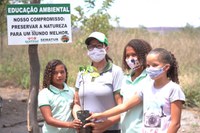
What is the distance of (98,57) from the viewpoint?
10.6 ft

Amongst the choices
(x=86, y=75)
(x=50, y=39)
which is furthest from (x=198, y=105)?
(x=86, y=75)

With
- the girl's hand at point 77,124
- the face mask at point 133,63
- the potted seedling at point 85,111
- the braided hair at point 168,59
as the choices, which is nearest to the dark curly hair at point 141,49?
the face mask at point 133,63

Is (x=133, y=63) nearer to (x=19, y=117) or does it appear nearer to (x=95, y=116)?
(x=95, y=116)

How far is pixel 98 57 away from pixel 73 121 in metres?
0.53

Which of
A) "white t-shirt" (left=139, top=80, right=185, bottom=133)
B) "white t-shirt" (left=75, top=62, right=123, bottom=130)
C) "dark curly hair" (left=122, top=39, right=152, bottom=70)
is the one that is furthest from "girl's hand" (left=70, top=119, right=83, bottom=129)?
"dark curly hair" (left=122, top=39, right=152, bottom=70)

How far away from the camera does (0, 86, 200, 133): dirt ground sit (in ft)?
21.6

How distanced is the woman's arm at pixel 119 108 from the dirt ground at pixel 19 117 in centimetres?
368

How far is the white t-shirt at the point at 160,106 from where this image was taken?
2.72 meters

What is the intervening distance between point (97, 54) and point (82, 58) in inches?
372

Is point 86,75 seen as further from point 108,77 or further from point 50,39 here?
point 50,39

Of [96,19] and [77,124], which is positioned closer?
[77,124]

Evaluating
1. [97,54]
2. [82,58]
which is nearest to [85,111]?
[97,54]

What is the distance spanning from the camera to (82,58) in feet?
41.5

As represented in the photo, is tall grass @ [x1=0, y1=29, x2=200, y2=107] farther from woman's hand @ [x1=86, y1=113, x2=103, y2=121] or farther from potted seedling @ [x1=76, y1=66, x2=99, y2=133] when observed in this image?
woman's hand @ [x1=86, y1=113, x2=103, y2=121]
